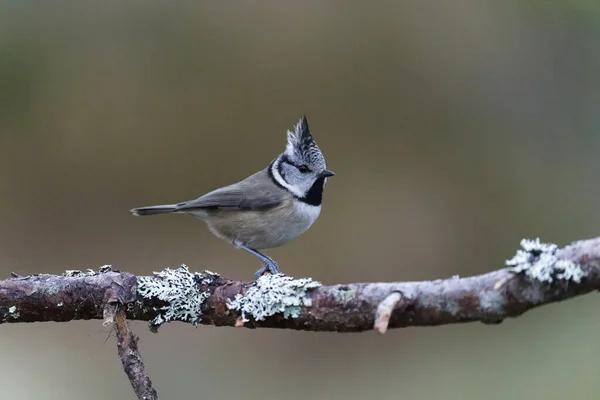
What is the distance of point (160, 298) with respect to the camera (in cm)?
221

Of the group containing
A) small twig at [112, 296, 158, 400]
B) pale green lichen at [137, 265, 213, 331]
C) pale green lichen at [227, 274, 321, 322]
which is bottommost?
small twig at [112, 296, 158, 400]

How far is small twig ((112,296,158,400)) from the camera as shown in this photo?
1789 millimetres

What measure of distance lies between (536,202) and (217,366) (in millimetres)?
3568

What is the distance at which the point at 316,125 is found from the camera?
20.6ft

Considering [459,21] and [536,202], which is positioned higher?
[459,21]

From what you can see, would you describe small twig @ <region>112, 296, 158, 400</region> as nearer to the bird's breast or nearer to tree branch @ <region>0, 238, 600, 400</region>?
tree branch @ <region>0, 238, 600, 400</region>

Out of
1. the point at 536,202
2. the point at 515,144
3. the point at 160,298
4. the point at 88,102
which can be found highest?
the point at 88,102

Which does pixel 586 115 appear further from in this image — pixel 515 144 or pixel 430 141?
pixel 430 141

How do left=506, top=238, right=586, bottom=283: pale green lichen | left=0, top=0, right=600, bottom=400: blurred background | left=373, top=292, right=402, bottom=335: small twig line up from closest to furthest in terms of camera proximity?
left=506, top=238, right=586, bottom=283: pale green lichen → left=373, top=292, right=402, bottom=335: small twig → left=0, top=0, right=600, bottom=400: blurred background

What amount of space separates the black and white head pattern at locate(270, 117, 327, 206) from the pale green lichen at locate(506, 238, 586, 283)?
6.95ft

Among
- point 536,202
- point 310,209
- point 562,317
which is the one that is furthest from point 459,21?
point 310,209

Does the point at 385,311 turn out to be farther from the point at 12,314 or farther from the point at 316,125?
the point at 316,125

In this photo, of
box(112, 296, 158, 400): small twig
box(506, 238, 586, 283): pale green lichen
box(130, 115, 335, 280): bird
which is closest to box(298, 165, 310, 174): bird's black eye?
box(130, 115, 335, 280): bird

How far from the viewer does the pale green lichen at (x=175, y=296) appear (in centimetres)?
221
